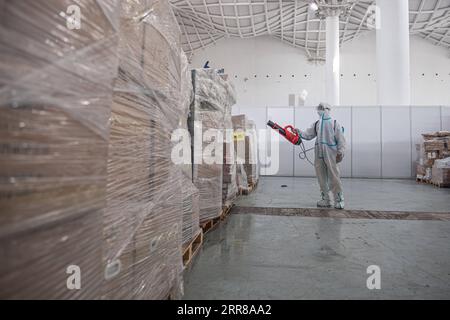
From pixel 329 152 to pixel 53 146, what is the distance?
391cm

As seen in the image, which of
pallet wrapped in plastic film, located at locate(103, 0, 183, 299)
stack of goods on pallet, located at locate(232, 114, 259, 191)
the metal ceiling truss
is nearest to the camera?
pallet wrapped in plastic film, located at locate(103, 0, 183, 299)

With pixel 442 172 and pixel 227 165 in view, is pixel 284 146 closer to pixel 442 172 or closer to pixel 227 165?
pixel 442 172

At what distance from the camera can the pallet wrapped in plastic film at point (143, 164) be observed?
94 centimetres

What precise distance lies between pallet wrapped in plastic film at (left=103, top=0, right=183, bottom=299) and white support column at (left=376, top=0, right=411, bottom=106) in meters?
8.76

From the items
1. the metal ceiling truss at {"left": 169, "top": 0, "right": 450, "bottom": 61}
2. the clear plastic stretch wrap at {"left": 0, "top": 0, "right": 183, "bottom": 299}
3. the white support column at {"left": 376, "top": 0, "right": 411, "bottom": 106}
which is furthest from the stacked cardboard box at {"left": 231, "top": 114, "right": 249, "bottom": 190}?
the metal ceiling truss at {"left": 169, "top": 0, "right": 450, "bottom": 61}

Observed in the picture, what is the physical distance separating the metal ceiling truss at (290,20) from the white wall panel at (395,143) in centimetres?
580

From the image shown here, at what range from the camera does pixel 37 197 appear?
0.60 meters

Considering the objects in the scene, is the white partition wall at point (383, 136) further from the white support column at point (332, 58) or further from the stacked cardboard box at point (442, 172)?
the white support column at point (332, 58)

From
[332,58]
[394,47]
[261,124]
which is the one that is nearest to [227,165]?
[261,124]

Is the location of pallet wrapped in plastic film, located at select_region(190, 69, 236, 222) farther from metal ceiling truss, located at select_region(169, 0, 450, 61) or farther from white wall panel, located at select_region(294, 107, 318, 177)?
metal ceiling truss, located at select_region(169, 0, 450, 61)

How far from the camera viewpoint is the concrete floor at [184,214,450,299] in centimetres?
151

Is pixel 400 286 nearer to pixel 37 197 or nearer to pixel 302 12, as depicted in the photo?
pixel 37 197

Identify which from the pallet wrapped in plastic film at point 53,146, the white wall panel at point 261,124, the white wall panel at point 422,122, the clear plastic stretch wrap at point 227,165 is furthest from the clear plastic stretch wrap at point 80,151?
the white wall panel at point 422,122
